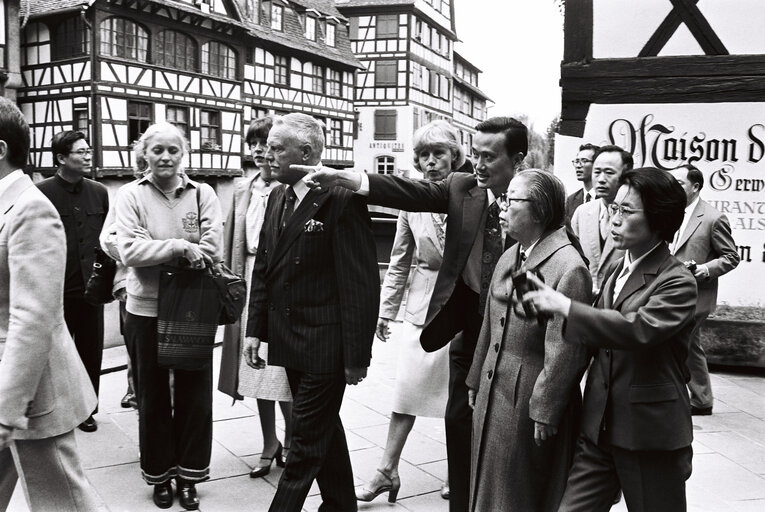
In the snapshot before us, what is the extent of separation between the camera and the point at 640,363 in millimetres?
2678

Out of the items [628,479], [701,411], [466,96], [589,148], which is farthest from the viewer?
[466,96]

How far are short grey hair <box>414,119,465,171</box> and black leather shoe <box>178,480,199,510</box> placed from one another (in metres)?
2.09

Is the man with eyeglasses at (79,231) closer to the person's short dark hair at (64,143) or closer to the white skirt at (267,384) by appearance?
the person's short dark hair at (64,143)

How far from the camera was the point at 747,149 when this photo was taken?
7.66 metres

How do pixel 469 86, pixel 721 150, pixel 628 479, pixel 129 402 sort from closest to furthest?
1. pixel 628 479
2. pixel 129 402
3. pixel 721 150
4. pixel 469 86

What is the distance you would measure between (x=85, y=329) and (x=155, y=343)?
1516mm

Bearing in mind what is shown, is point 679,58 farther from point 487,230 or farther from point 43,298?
point 43,298

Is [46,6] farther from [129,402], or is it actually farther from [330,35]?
[129,402]

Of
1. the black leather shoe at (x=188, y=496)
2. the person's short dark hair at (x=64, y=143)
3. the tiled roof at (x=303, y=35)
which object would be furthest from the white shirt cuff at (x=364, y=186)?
the tiled roof at (x=303, y=35)

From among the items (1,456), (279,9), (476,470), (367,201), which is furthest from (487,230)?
(279,9)

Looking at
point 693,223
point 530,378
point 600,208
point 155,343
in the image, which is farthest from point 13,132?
point 693,223

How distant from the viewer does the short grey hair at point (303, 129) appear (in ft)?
11.3

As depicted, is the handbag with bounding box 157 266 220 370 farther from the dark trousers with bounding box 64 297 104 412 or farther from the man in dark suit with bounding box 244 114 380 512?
the dark trousers with bounding box 64 297 104 412

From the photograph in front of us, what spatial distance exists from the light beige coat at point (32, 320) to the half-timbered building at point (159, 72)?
769 inches
